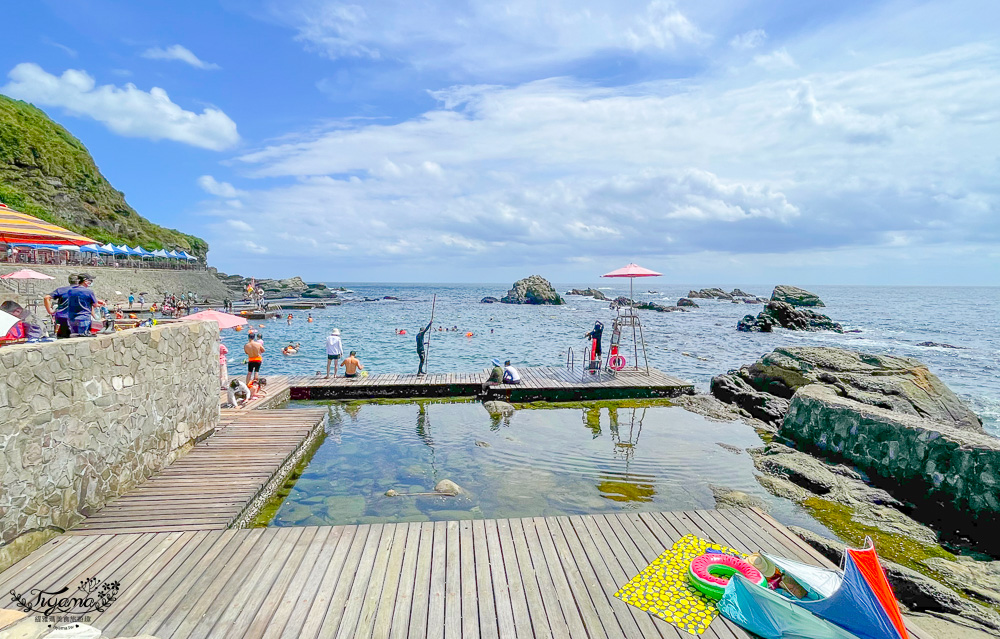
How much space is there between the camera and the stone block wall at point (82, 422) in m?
5.20

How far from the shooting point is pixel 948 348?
124ft

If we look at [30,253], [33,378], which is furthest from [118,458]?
[30,253]

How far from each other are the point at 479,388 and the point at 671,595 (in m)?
11.9

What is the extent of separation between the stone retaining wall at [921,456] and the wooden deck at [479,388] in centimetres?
546

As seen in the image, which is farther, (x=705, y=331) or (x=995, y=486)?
(x=705, y=331)

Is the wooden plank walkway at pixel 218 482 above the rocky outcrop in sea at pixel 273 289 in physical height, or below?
below

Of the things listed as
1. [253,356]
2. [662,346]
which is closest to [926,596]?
[253,356]

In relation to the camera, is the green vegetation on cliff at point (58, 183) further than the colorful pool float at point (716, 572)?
Yes

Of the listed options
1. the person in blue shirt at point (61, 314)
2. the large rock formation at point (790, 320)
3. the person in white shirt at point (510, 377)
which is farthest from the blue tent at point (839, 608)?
the large rock formation at point (790, 320)

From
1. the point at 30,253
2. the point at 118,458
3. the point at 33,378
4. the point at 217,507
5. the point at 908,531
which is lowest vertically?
the point at 908,531

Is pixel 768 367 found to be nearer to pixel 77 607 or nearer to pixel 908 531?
pixel 908 531

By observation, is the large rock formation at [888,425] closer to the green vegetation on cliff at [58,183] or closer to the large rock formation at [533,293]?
the green vegetation on cliff at [58,183]

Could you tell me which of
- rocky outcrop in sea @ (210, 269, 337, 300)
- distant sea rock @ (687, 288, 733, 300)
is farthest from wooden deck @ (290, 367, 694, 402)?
distant sea rock @ (687, 288, 733, 300)

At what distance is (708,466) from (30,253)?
49.1m
